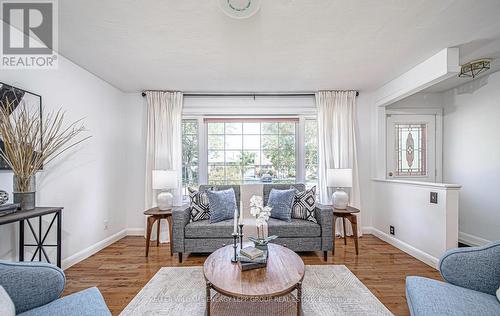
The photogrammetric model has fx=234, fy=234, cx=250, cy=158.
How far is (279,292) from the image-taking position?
4.99ft

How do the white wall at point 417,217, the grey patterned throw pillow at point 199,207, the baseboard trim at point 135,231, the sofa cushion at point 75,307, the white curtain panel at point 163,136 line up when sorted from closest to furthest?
the sofa cushion at point 75,307, the white wall at point 417,217, the grey patterned throw pillow at point 199,207, the white curtain panel at point 163,136, the baseboard trim at point 135,231

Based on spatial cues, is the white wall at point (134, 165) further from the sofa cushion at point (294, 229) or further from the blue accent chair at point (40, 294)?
the blue accent chair at point (40, 294)

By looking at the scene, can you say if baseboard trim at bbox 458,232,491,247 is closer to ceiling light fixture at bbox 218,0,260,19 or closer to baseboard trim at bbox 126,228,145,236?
ceiling light fixture at bbox 218,0,260,19

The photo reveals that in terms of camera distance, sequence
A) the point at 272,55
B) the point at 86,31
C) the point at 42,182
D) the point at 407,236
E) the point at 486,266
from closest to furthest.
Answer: the point at 486,266, the point at 86,31, the point at 42,182, the point at 272,55, the point at 407,236

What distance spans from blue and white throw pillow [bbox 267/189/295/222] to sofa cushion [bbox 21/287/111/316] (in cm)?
227

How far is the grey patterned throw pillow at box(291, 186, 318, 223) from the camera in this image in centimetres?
323

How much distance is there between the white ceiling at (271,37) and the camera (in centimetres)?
188

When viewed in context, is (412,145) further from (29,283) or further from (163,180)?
(29,283)

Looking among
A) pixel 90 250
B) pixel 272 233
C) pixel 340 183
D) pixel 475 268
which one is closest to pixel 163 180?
pixel 90 250

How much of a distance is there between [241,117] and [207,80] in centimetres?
93

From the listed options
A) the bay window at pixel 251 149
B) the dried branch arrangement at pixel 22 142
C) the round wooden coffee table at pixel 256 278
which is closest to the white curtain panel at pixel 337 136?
the bay window at pixel 251 149

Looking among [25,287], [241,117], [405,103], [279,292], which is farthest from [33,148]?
[405,103]

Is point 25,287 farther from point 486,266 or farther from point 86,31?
point 486,266

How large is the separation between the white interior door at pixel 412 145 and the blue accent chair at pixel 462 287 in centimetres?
290
